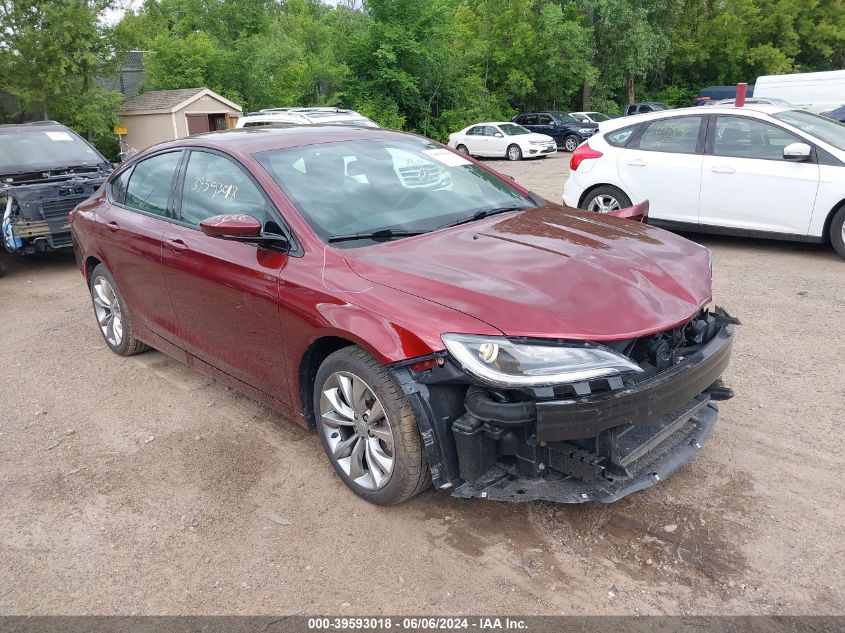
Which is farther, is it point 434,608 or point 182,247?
point 182,247

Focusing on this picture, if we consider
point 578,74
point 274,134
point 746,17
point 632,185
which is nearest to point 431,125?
point 578,74

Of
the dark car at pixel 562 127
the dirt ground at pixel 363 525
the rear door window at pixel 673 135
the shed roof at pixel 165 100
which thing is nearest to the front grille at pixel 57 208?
the dirt ground at pixel 363 525

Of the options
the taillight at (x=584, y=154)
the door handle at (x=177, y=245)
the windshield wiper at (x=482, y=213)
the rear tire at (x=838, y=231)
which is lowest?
the rear tire at (x=838, y=231)

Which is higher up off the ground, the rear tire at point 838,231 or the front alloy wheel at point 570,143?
the rear tire at point 838,231

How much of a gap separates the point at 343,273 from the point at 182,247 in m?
1.40

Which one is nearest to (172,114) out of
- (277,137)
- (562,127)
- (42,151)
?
(562,127)

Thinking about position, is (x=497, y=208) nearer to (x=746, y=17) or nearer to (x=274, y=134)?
(x=274, y=134)

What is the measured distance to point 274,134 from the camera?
14.1ft

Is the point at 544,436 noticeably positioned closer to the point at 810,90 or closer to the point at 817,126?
the point at 817,126

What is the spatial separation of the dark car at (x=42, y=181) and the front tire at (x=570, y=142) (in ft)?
70.4

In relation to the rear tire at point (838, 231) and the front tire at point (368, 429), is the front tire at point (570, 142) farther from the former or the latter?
the front tire at point (368, 429)

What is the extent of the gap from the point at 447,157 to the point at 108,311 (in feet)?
9.78

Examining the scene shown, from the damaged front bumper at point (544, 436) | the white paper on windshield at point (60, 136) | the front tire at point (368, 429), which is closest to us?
the damaged front bumper at point (544, 436)

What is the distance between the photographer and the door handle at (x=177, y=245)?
13.8 feet
